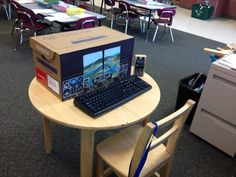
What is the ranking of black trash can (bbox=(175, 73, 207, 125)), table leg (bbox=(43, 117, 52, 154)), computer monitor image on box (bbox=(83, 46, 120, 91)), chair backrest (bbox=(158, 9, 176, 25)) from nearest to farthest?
1. computer monitor image on box (bbox=(83, 46, 120, 91))
2. table leg (bbox=(43, 117, 52, 154))
3. black trash can (bbox=(175, 73, 207, 125))
4. chair backrest (bbox=(158, 9, 176, 25))

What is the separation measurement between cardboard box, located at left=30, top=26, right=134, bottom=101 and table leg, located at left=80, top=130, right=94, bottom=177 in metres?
0.24

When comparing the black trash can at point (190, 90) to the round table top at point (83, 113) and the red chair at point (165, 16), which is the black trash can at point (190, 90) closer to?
the round table top at point (83, 113)

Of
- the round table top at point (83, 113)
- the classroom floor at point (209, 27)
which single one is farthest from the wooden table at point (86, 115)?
the classroom floor at point (209, 27)

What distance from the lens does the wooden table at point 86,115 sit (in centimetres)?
112

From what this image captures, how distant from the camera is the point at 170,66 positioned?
3588 millimetres

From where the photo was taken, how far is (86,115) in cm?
117

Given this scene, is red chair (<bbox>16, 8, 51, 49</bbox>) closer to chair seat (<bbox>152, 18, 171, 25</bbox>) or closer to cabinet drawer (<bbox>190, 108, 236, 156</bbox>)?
chair seat (<bbox>152, 18, 171, 25</bbox>)

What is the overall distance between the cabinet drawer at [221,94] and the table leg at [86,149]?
47.9 inches

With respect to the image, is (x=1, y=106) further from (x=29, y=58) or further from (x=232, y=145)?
(x=232, y=145)

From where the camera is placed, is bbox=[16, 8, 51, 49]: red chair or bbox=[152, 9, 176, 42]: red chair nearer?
bbox=[16, 8, 51, 49]: red chair

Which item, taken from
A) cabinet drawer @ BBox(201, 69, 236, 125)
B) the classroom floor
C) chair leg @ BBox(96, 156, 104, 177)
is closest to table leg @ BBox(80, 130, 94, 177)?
chair leg @ BBox(96, 156, 104, 177)

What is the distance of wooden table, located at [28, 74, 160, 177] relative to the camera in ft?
3.68

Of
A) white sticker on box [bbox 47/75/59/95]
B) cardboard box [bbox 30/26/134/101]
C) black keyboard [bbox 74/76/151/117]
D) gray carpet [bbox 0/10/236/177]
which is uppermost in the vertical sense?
cardboard box [bbox 30/26/134/101]

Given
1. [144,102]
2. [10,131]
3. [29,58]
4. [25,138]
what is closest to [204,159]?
[144,102]
